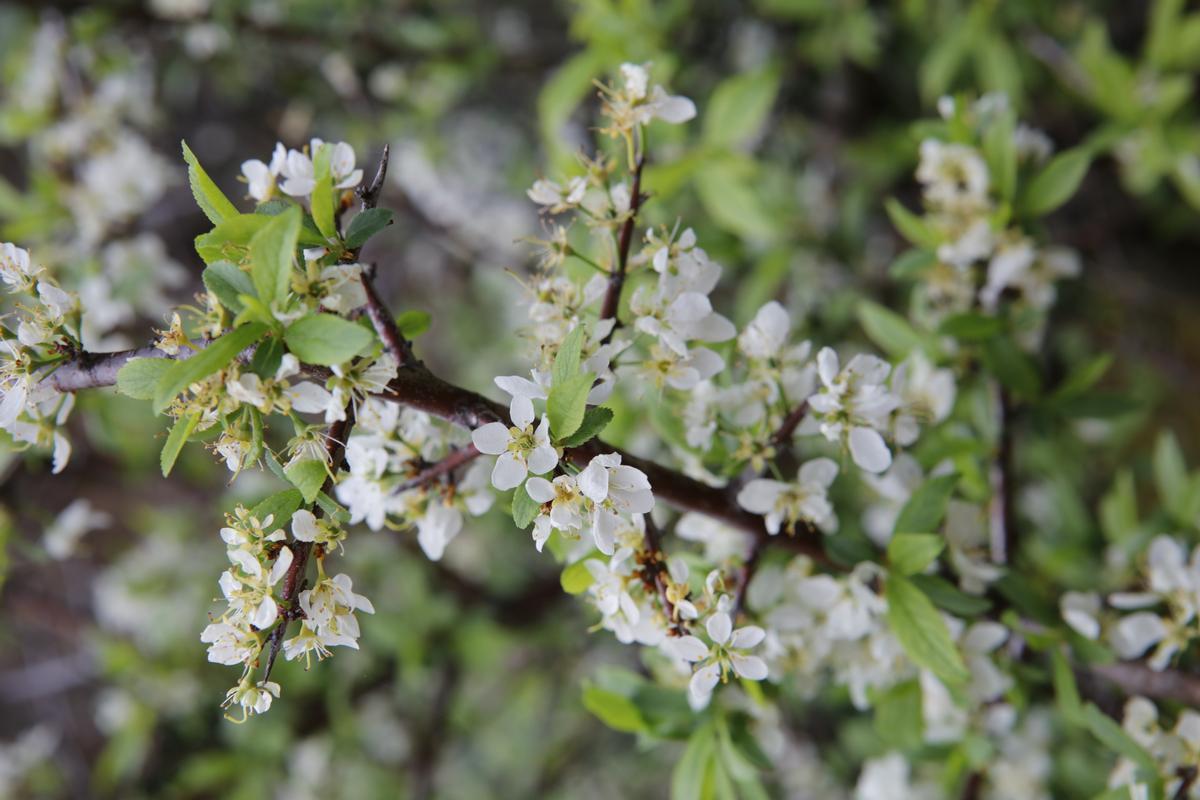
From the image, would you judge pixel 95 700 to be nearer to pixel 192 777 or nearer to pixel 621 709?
pixel 192 777

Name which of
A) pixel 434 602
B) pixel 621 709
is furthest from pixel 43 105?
pixel 621 709

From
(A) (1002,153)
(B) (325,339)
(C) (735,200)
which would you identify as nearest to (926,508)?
(A) (1002,153)

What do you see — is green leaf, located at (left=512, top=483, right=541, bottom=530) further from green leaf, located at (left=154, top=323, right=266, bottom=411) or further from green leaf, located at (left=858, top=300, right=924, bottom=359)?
green leaf, located at (left=858, top=300, right=924, bottom=359)

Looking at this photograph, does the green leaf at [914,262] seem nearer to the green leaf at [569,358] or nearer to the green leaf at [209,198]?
the green leaf at [569,358]

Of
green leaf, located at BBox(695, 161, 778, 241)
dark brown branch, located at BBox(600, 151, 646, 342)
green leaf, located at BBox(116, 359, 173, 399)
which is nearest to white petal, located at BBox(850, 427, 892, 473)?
dark brown branch, located at BBox(600, 151, 646, 342)

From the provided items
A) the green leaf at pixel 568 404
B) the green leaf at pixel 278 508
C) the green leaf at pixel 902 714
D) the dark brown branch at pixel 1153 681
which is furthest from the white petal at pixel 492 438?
the dark brown branch at pixel 1153 681

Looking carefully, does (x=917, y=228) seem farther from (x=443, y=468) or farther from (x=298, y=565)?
(x=298, y=565)
